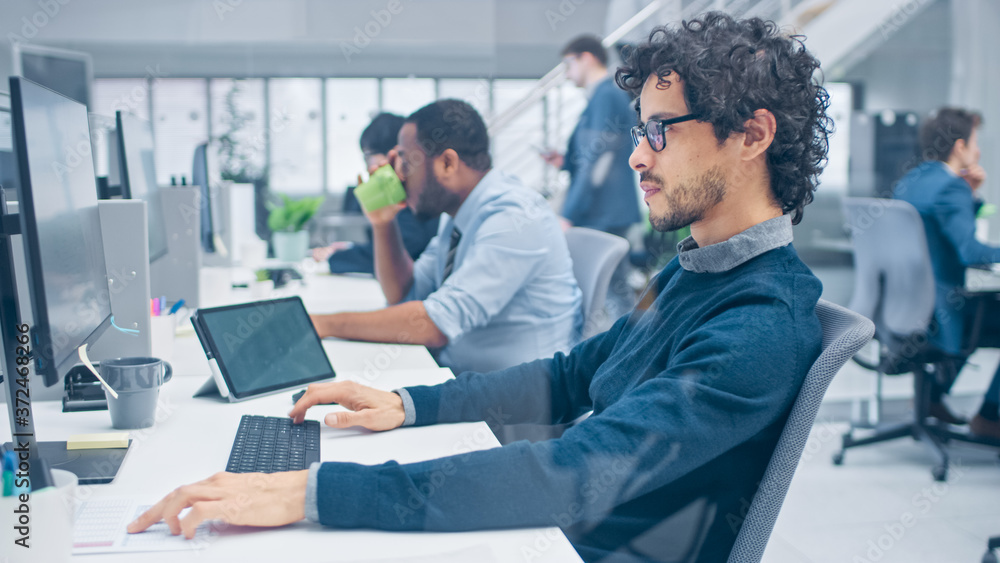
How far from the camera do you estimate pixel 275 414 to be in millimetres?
1271

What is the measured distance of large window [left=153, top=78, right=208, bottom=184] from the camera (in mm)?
7105

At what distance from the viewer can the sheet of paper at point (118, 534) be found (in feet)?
2.60

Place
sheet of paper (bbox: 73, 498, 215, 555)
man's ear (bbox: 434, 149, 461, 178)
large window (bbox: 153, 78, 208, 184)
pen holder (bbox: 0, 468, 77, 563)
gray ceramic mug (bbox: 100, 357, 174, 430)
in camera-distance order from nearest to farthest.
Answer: pen holder (bbox: 0, 468, 77, 563) < sheet of paper (bbox: 73, 498, 215, 555) < gray ceramic mug (bbox: 100, 357, 174, 430) < man's ear (bbox: 434, 149, 461, 178) < large window (bbox: 153, 78, 208, 184)

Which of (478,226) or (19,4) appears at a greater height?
(19,4)

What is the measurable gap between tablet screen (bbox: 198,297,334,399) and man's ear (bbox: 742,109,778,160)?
2.86ft

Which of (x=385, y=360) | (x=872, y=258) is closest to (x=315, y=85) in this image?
(x=872, y=258)

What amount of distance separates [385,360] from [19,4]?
5.77 meters

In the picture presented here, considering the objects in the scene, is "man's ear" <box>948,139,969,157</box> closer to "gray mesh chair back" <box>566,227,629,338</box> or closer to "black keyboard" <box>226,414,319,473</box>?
"gray mesh chair back" <box>566,227,629,338</box>

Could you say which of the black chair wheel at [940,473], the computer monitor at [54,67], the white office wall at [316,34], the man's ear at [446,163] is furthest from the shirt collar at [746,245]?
the white office wall at [316,34]

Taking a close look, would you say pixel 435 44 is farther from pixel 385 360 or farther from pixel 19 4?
pixel 385 360

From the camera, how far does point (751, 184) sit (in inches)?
41.2

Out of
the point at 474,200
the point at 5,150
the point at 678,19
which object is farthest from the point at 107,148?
the point at 678,19

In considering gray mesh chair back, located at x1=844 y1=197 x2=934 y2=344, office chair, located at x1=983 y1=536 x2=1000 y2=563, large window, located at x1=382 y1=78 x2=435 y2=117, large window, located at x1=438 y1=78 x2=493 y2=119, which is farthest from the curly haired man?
large window, located at x1=382 y1=78 x2=435 y2=117

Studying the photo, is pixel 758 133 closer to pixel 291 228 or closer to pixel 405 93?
pixel 291 228
